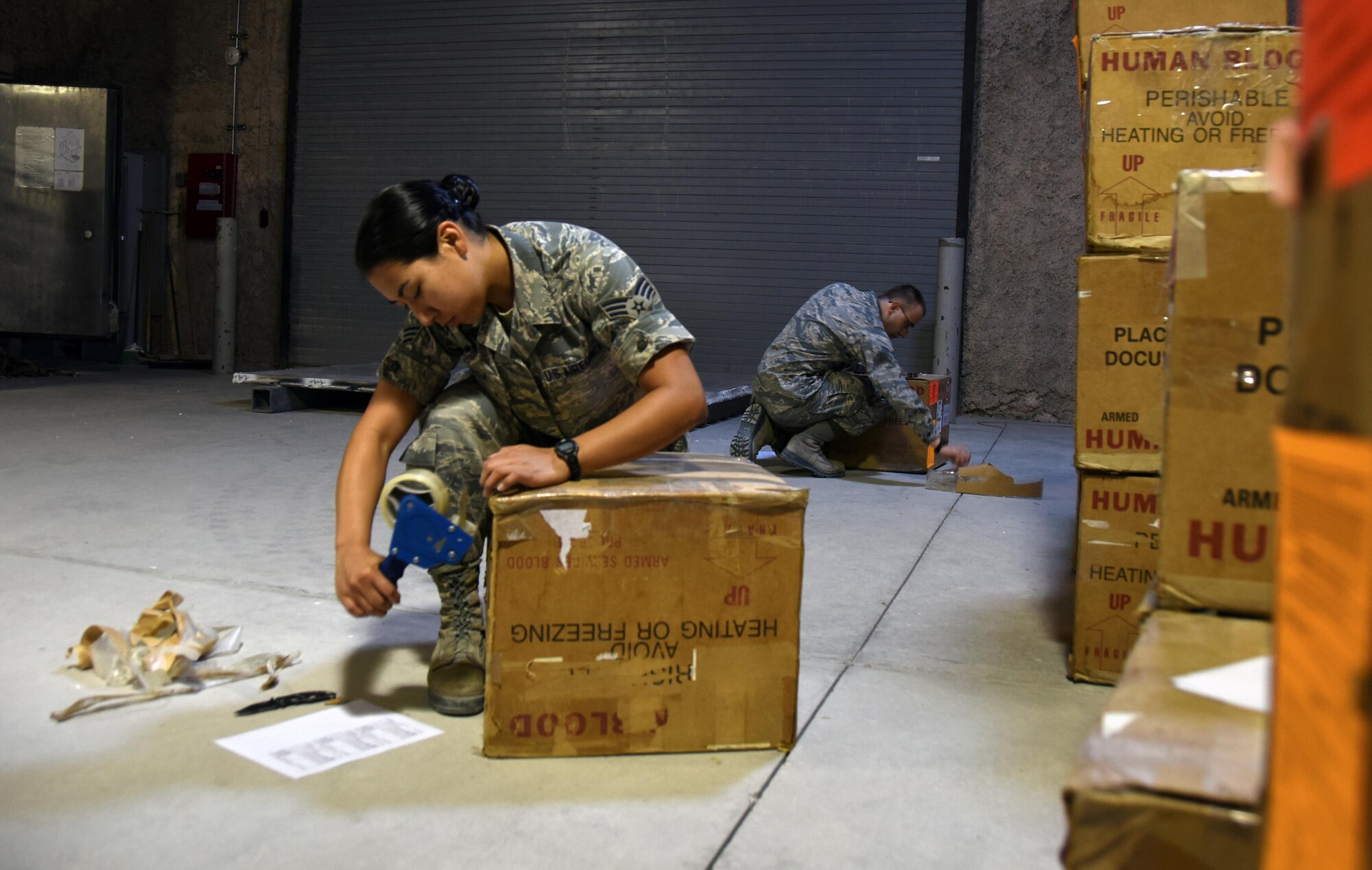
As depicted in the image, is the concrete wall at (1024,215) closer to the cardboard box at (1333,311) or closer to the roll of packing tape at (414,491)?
the roll of packing tape at (414,491)

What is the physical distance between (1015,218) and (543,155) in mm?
3069

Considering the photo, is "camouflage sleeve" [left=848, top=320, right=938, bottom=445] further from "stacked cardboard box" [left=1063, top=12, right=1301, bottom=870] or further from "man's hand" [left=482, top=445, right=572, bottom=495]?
"man's hand" [left=482, top=445, right=572, bottom=495]

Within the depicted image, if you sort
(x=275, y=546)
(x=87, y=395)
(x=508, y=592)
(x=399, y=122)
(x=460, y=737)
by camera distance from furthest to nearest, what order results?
(x=399, y=122), (x=87, y=395), (x=275, y=546), (x=460, y=737), (x=508, y=592)

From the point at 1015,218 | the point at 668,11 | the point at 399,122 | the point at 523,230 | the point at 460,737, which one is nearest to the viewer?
the point at 460,737

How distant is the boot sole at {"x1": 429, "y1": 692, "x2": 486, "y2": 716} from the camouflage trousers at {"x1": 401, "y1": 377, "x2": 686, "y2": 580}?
0.19 m

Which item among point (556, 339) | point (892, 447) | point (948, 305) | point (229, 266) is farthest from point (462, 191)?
point (229, 266)

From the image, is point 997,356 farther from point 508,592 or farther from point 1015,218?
point 508,592

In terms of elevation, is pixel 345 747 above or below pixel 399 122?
below

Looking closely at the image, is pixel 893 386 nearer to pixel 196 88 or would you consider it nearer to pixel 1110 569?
pixel 1110 569

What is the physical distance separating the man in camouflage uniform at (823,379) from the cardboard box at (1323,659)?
3461 mm

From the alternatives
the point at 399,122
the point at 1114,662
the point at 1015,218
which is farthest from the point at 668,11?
the point at 1114,662

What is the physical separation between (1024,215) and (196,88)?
5838mm

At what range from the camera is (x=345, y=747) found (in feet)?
4.82

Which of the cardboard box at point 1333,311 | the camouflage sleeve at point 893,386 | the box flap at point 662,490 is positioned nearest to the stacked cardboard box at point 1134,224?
the box flap at point 662,490
